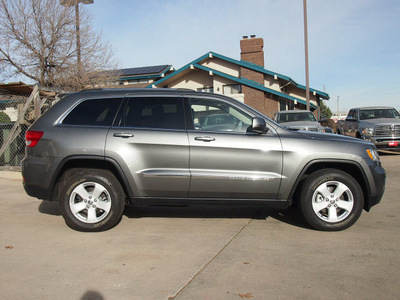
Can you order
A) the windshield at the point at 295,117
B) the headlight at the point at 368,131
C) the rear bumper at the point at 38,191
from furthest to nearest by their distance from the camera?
the windshield at the point at 295,117 → the headlight at the point at 368,131 → the rear bumper at the point at 38,191

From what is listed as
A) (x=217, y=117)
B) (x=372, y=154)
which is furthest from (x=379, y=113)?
(x=217, y=117)

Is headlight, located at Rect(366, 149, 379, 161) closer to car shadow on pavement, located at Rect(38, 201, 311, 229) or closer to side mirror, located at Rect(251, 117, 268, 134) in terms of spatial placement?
car shadow on pavement, located at Rect(38, 201, 311, 229)

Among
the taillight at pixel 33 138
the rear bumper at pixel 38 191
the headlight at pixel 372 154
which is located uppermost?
the taillight at pixel 33 138

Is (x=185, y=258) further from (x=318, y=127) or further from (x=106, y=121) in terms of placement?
(x=318, y=127)

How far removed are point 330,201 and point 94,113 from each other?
329 cm

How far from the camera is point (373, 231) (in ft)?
16.3

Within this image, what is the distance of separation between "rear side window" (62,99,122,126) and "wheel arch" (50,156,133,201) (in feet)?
1.56

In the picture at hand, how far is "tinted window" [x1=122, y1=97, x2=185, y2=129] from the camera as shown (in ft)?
16.7

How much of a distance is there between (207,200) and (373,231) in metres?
2.18

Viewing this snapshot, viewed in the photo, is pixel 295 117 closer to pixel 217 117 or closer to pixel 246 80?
pixel 217 117

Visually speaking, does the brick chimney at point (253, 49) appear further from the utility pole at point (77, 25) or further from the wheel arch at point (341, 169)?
the wheel arch at point (341, 169)

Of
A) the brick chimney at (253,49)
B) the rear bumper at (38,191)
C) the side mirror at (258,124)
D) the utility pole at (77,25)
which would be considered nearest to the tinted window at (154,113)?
the side mirror at (258,124)

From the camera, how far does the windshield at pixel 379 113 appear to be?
14711 mm

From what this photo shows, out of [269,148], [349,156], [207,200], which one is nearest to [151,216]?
[207,200]
